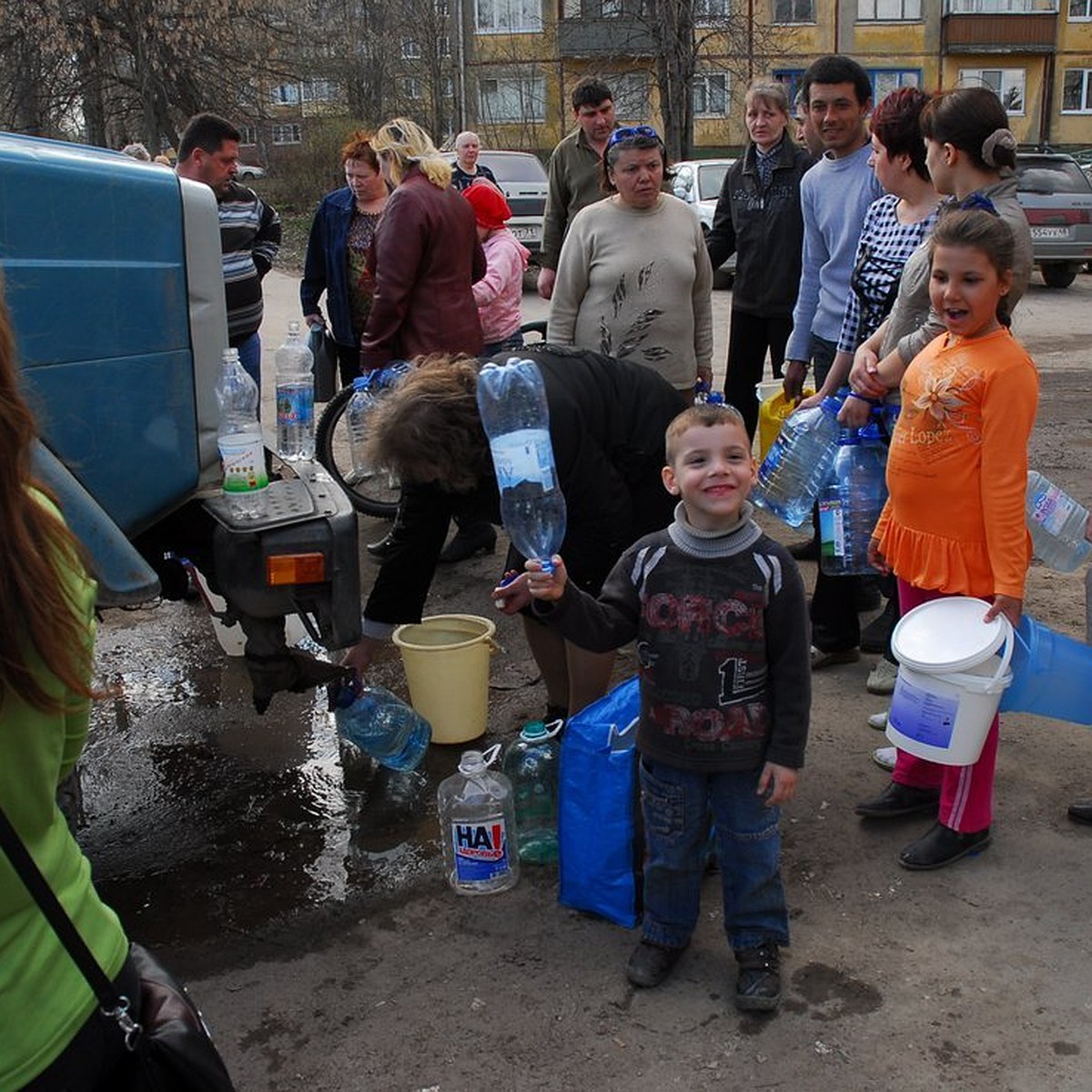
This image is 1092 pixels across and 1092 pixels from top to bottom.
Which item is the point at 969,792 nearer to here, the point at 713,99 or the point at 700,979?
the point at 700,979

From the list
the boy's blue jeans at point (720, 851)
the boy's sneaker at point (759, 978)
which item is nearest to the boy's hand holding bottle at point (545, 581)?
the boy's blue jeans at point (720, 851)

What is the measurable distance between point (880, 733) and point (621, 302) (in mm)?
1981

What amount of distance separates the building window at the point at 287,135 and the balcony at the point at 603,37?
9.01 metres

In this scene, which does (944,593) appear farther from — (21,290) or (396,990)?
(21,290)

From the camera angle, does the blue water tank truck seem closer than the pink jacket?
Yes

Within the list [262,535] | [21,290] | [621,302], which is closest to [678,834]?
[262,535]

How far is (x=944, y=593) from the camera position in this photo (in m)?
3.48

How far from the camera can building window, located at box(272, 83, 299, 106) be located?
2933 centimetres

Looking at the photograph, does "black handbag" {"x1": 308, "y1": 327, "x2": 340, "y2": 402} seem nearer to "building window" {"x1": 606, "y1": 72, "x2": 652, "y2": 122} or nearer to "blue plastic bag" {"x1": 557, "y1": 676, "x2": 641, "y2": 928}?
"blue plastic bag" {"x1": 557, "y1": 676, "x2": 641, "y2": 928}

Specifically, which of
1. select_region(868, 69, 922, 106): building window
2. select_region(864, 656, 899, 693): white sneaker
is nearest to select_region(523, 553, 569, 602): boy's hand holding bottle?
select_region(864, 656, 899, 693): white sneaker

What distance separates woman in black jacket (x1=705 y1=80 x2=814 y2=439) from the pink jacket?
118cm

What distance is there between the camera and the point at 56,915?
1.42m

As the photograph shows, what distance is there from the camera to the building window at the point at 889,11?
40531 millimetres

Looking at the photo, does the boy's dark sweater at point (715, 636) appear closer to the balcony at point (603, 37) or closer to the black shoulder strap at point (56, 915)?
the black shoulder strap at point (56, 915)
